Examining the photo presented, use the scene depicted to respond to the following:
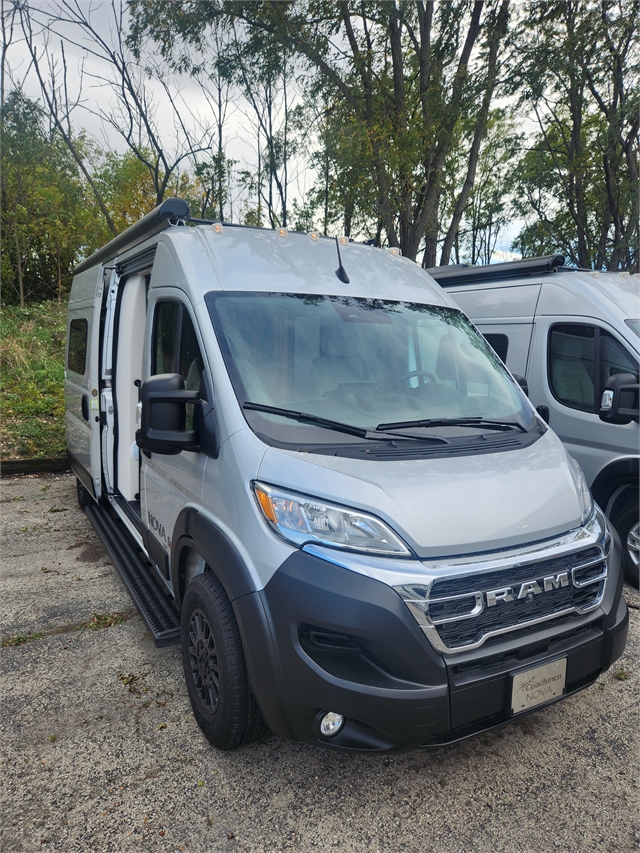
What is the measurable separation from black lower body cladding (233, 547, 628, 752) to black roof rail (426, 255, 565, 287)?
13.4 feet

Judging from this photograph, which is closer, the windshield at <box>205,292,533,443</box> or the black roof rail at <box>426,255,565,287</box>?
the windshield at <box>205,292,533,443</box>

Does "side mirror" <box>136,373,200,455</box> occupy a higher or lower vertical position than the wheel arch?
higher

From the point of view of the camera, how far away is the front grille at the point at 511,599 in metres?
2.15

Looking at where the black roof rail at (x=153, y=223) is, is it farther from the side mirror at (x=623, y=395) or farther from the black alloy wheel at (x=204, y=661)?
the side mirror at (x=623, y=395)

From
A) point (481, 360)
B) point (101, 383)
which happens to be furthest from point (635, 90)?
point (101, 383)

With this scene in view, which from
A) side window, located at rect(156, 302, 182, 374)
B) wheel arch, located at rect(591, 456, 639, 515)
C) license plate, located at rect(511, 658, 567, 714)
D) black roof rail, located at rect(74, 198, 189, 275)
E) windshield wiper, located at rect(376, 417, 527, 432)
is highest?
black roof rail, located at rect(74, 198, 189, 275)

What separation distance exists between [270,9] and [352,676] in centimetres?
1034

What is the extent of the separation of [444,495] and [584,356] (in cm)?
336

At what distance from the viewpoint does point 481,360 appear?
344 cm

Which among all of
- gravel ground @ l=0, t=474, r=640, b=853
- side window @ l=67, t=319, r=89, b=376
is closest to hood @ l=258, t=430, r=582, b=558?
gravel ground @ l=0, t=474, r=640, b=853

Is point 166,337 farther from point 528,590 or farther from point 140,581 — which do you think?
point 528,590

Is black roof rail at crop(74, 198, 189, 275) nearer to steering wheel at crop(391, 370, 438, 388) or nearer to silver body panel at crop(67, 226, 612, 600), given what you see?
silver body panel at crop(67, 226, 612, 600)

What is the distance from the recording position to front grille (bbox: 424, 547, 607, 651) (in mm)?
2146

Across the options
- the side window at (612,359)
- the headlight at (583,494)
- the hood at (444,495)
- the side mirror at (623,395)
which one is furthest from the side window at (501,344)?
the hood at (444,495)
